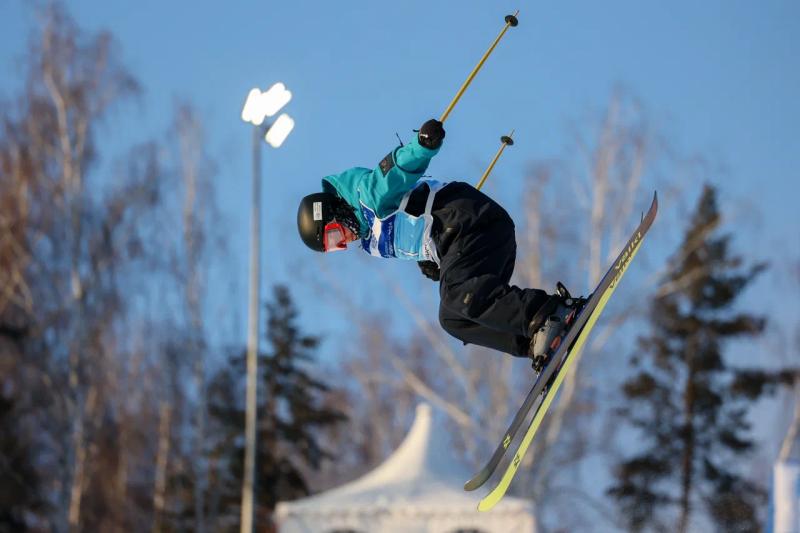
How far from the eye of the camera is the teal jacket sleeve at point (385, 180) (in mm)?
4746

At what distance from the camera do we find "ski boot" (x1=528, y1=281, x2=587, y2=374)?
491 cm

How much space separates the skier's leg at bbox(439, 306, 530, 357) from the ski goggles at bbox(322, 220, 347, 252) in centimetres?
58

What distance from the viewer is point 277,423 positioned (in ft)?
79.0

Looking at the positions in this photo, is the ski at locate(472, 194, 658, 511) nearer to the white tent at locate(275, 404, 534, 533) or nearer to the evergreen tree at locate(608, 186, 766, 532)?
the white tent at locate(275, 404, 534, 533)

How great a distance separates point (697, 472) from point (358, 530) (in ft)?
41.4

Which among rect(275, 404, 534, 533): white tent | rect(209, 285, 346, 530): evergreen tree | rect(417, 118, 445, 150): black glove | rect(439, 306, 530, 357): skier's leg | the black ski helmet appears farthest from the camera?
rect(209, 285, 346, 530): evergreen tree

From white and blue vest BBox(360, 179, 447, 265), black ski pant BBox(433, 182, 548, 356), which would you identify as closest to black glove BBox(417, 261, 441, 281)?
white and blue vest BBox(360, 179, 447, 265)

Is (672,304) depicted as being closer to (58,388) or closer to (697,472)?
(697,472)

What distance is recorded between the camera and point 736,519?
23188 mm

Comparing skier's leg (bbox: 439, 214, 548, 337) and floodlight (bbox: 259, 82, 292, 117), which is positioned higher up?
floodlight (bbox: 259, 82, 292, 117)

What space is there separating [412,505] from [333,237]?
828cm

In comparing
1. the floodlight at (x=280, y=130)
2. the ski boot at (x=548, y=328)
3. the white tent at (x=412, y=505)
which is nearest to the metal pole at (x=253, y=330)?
the white tent at (x=412, y=505)

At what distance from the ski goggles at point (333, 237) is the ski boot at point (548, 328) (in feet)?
3.29

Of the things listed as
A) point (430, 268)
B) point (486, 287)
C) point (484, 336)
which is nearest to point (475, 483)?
point (484, 336)
